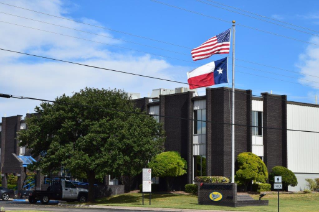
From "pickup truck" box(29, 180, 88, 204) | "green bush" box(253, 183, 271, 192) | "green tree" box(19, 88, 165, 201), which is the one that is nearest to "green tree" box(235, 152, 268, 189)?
"green bush" box(253, 183, 271, 192)

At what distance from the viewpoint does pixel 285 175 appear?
5122cm

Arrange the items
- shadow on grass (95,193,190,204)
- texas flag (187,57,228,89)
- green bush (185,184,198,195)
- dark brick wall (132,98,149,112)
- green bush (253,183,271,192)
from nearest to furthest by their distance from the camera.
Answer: texas flag (187,57,228,89) < shadow on grass (95,193,190,204) < green bush (185,184,198,195) < green bush (253,183,271,192) < dark brick wall (132,98,149,112)

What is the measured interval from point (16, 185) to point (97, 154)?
92.8 feet

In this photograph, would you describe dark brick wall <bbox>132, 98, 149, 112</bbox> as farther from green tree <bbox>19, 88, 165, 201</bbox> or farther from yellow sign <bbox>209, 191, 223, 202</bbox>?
yellow sign <bbox>209, 191, 223, 202</bbox>

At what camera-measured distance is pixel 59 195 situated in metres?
48.0

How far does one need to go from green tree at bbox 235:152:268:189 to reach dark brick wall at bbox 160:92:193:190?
4.91 m

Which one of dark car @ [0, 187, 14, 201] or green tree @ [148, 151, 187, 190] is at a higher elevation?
green tree @ [148, 151, 187, 190]

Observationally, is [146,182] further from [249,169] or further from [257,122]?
[257,122]

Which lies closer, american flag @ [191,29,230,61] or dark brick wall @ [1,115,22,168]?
american flag @ [191,29,230,61]

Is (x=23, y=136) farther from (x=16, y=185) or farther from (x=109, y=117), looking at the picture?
(x=16, y=185)

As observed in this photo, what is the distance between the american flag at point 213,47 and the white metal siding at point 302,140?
812 inches

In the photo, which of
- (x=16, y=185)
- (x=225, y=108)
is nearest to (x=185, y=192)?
(x=225, y=108)

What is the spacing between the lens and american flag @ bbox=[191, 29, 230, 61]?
119 ft

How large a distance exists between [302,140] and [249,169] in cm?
996
